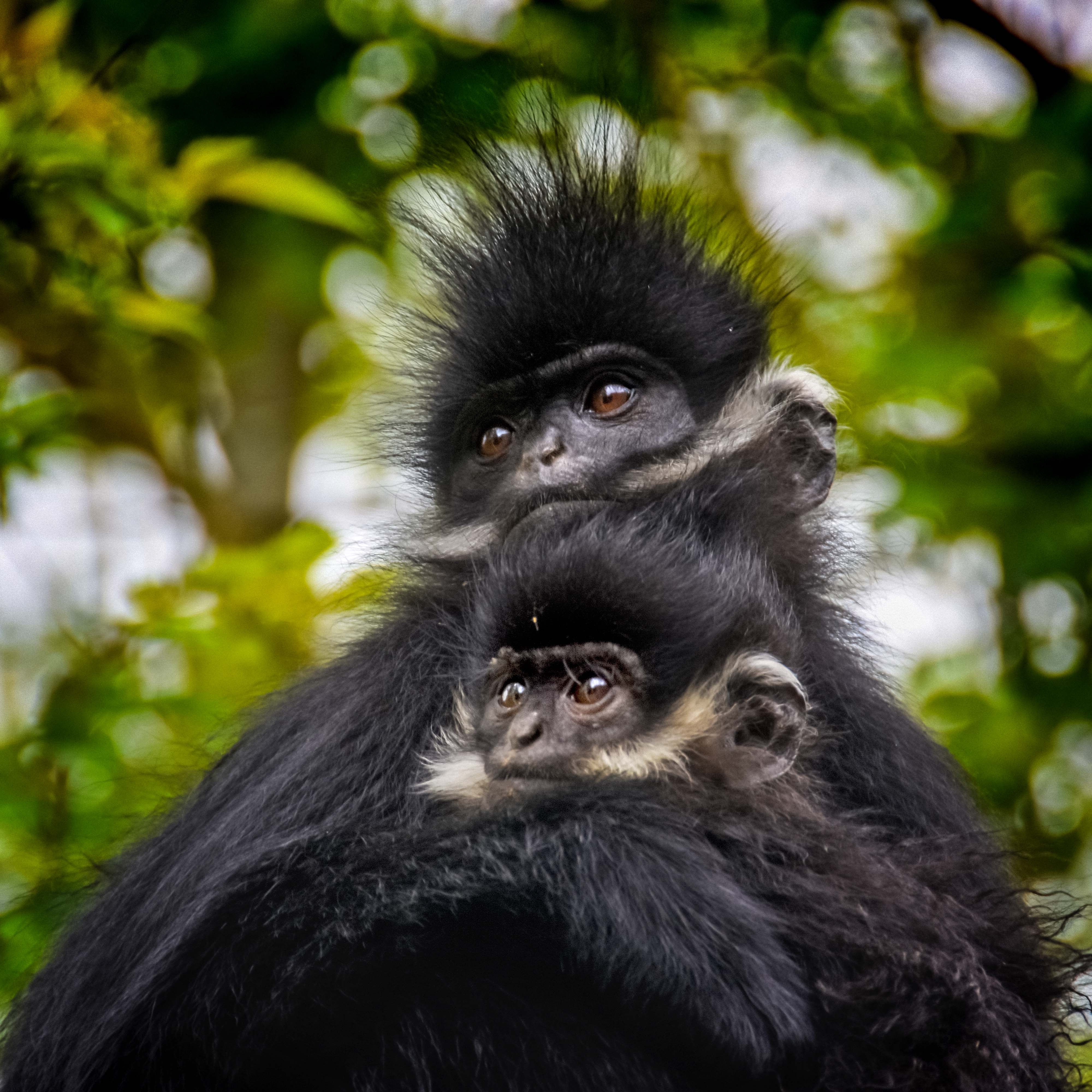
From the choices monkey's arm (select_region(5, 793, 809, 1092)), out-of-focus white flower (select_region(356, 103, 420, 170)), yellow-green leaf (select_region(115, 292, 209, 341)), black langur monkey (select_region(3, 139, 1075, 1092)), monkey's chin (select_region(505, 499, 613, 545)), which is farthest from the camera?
out-of-focus white flower (select_region(356, 103, 420, 170))

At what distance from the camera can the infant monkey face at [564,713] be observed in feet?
10.00

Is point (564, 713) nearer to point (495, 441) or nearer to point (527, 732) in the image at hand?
point (527, 732)

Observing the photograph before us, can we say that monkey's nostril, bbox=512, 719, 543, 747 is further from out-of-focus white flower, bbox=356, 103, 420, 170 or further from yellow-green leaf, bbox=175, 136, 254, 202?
yellow-green leaf, bbox=175, 136, 254, 202

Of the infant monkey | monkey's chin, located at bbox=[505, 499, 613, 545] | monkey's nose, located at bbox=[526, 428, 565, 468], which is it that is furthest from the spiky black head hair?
the infant monkey

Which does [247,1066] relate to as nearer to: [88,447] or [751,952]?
[751,952]

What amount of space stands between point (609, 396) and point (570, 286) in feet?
1.13

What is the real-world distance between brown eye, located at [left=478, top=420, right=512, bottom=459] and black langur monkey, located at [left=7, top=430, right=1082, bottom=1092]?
27.8 inches

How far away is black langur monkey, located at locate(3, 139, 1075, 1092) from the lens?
8.56 feet

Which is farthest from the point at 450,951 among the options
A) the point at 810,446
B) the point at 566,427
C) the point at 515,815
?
the point at 810,446

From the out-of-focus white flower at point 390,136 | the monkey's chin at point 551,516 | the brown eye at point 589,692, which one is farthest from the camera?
the out-of-focus white flower at point 390,136

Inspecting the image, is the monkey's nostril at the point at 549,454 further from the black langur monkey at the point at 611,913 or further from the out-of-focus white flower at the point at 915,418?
the out-of-focus white flower at the point at 915,418

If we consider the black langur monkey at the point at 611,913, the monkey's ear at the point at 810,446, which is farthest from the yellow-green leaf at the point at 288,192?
the black langur monkey at the point at 611,913

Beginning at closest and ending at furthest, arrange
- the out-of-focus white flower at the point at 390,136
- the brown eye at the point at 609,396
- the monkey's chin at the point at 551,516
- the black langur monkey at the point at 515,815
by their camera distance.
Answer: the black langur monkey at the point at 515,815 → the monkey's chin at the point at 551,516 → the brown eye at the point at 609,396 → the out-of-focus white flower at the point at 390,136

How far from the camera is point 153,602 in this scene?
5.27m
